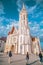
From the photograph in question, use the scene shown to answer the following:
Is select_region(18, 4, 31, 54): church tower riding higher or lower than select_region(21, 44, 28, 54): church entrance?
higher

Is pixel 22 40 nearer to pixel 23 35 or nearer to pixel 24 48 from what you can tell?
pixel 23 35

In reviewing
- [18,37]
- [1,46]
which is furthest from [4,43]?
[18,37]

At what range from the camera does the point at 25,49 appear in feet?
36.8

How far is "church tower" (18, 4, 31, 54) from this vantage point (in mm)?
11188

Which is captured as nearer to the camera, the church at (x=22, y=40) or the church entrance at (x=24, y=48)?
A: the church entrance at (x=24, y=48)

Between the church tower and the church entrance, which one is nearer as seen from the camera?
the church entrance

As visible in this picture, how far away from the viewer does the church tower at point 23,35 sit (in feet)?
36.7

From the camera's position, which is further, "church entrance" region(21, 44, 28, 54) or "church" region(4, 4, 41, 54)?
"church" region(4, 4, 41, 54)

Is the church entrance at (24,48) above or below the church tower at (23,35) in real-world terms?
below

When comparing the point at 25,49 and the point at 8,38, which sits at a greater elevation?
the point at 8,38

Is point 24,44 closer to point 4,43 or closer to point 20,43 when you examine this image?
point 20,43

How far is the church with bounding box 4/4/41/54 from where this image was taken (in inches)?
441

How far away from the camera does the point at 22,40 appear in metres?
11.3

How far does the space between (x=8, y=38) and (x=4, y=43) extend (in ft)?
1.94
